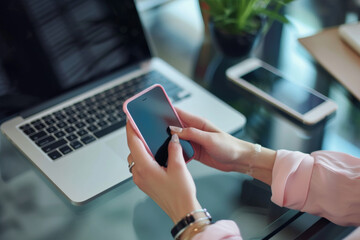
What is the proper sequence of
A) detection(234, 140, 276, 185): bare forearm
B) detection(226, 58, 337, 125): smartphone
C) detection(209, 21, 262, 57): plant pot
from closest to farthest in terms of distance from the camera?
detection(234, 140, 276, 185): bare forearm
detection(226, 58, 337, 125): smartphone
detection(209, 21, 262, 57): plant pot

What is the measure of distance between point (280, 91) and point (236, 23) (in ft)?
0.60

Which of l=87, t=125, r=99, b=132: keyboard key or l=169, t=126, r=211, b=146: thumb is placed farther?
l=87, t=125, r=99, b=132: keyboard key

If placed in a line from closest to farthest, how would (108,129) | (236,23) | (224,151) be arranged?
(224,151), (108,129), (236,23)

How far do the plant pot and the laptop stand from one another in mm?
130

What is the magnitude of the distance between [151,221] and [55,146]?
0.23 m

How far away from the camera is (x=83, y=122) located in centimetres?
77

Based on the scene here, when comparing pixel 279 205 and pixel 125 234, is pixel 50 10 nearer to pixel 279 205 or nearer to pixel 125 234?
pixel 125 234

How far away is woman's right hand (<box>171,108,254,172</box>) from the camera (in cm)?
64

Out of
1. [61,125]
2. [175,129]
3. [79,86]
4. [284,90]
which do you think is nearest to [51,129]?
[61,125]

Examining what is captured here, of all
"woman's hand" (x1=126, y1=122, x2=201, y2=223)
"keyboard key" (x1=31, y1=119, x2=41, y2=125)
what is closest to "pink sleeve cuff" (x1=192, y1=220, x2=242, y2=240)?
"woman's hand" (x1=126, y1=122, x2=201, y2=223)

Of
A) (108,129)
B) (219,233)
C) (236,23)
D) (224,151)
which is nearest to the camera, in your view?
(219,233)

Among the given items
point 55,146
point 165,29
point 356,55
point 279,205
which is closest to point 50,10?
point 55,146

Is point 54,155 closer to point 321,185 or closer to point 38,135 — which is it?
point 38,135

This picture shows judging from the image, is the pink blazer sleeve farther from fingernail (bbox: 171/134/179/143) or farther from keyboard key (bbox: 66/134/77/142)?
keyboard key (bbox: 66/134/77/142)
